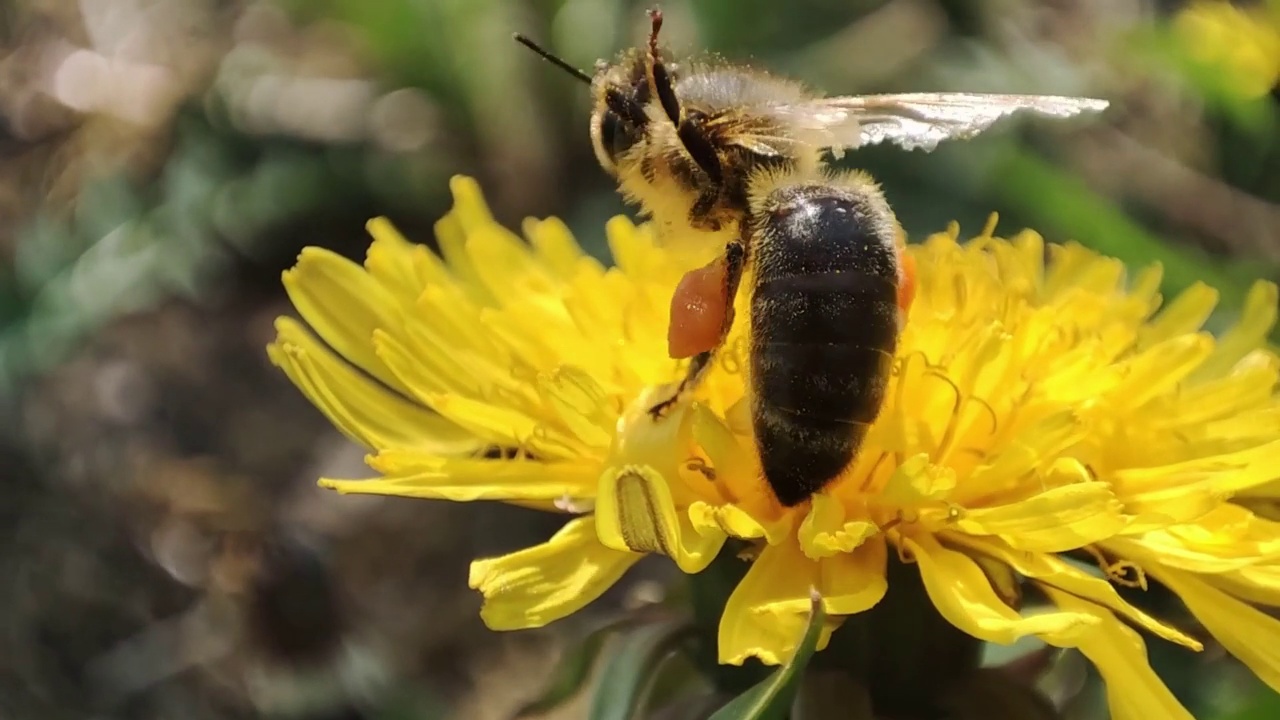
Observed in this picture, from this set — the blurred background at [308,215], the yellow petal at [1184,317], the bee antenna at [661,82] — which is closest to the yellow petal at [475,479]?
the bee antenna at [661,82]

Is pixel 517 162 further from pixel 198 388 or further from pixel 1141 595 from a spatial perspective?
pixel 1141 595

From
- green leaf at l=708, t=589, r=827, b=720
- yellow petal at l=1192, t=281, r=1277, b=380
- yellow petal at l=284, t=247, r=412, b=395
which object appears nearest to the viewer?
green leaf at l=708, t=589, r=827, b=720

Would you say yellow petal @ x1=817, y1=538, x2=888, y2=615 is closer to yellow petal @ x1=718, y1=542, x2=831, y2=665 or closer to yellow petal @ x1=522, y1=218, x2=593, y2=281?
yellow petal @ x1=718, y1=542, x2=831, y2=665

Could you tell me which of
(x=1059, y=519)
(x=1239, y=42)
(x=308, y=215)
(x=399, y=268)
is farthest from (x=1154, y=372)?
(x=308, y=215)

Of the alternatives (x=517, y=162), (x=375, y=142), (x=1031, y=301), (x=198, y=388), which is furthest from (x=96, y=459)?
(x=1031, y=301)

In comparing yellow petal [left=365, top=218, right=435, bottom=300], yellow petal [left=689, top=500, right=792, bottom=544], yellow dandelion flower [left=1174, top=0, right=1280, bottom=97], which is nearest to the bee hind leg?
yellow petal [left=689, top=500, right=792, bottom=544]

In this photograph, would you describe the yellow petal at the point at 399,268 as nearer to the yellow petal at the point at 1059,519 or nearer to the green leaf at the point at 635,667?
the green leaf at the point at 635,667
